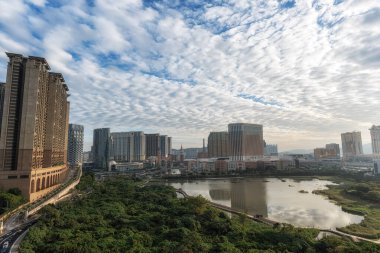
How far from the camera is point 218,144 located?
96.4 m

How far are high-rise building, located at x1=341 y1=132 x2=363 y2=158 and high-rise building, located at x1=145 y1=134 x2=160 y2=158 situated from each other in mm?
86020

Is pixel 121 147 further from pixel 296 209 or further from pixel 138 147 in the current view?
pixel 296 209

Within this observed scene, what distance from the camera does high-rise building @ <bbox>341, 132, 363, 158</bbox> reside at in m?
118

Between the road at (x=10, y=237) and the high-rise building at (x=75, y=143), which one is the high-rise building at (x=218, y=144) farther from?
the road at (x=10, y=237)

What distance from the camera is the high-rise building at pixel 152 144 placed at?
114 m

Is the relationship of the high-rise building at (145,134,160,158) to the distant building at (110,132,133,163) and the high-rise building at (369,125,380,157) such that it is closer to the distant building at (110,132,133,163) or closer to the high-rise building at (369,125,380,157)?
the distant building at (110,132,133,163)

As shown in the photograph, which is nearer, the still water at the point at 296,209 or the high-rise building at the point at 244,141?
the still water at the point at 296,209

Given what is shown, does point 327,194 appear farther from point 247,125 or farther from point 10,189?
point 247,125

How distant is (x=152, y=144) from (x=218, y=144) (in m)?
33.3

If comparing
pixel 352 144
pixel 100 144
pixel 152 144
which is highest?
pixel 152 144

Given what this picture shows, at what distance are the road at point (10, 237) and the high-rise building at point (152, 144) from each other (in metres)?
96.1

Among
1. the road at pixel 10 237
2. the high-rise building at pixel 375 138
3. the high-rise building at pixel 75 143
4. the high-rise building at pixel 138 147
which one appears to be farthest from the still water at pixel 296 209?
the high-rise building at pixel 375 138

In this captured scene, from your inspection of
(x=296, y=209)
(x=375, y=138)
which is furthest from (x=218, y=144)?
(x=296, y=209)

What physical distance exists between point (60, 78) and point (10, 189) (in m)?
22.3
